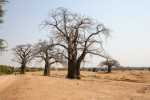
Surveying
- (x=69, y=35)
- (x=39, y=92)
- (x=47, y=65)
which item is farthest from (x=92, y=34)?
(x=47, y=65)

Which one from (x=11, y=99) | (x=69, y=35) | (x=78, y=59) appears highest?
(x=69, y=35)

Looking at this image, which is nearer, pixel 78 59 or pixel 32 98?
pixel 32 98

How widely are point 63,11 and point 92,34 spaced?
16.4ft

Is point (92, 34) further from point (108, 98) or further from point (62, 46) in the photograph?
point (108, 98)

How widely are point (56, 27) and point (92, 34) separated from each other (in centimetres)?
479

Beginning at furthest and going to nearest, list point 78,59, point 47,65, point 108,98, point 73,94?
point 47,65 → point 78,59 → point 73,94 → point 108,98

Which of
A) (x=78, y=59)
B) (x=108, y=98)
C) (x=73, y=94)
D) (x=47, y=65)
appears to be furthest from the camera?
(x=47, y=65)

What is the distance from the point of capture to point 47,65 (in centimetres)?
5678

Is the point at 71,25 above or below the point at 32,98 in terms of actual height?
above

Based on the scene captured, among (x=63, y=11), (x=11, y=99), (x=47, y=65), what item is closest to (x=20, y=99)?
(x=11, y=99)

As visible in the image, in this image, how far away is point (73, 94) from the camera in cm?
1573

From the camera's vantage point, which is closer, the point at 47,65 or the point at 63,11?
the point at 63,11

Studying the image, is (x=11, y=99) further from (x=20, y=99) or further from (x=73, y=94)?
(x=73, y=94)

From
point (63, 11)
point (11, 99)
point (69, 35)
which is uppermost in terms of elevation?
point (63, 11)
